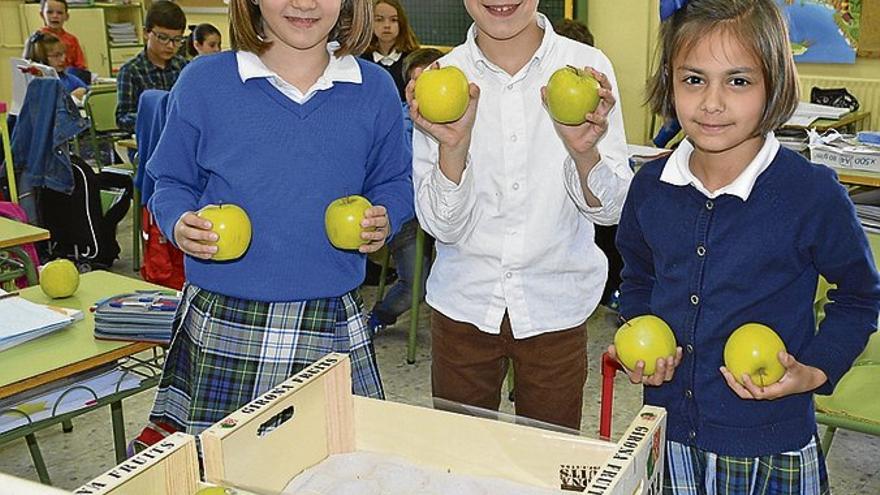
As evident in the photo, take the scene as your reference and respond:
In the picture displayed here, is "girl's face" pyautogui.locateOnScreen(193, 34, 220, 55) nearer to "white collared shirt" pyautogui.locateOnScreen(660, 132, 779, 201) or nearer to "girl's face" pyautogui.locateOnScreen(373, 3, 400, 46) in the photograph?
"girl's face" pyautogui.locateOnScreen(373, 3, 400, 46)

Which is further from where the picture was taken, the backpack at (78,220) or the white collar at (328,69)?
the backpack at (78,220)

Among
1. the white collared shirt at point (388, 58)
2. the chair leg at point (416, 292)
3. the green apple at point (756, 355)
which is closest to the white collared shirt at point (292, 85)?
the green apple at point (756, 355)

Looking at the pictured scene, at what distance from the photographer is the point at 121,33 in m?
8.74

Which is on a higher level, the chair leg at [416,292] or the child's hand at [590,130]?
the child's hand at [590,130]

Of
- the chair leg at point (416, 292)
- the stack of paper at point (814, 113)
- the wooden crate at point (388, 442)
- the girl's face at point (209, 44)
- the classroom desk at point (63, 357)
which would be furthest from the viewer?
the girl's face at point (209, 44)

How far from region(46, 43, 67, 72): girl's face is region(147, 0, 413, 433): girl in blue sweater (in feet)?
16.2

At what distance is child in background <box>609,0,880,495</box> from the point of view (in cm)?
132

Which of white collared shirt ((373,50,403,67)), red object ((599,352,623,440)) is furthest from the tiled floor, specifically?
white collared shirt ((373,50,403,67))

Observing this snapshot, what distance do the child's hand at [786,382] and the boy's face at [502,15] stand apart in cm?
67

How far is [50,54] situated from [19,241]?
13.2ft

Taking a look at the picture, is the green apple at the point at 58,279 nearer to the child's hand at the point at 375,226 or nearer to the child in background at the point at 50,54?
the child's hand at the point at 375,226

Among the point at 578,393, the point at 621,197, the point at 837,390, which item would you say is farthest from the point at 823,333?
the point at 837,390

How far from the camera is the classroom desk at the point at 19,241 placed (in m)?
2.55

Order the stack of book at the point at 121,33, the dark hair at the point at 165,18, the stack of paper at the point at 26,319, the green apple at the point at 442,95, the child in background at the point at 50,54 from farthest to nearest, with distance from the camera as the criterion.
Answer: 1. the stack of book at the point at 121,33
2. the child in background at the point at 50,54
3. the dark hair at the point at 165,18
4. the stack of paper at the point at 26,319
5. the green apple at the point at 442,95
